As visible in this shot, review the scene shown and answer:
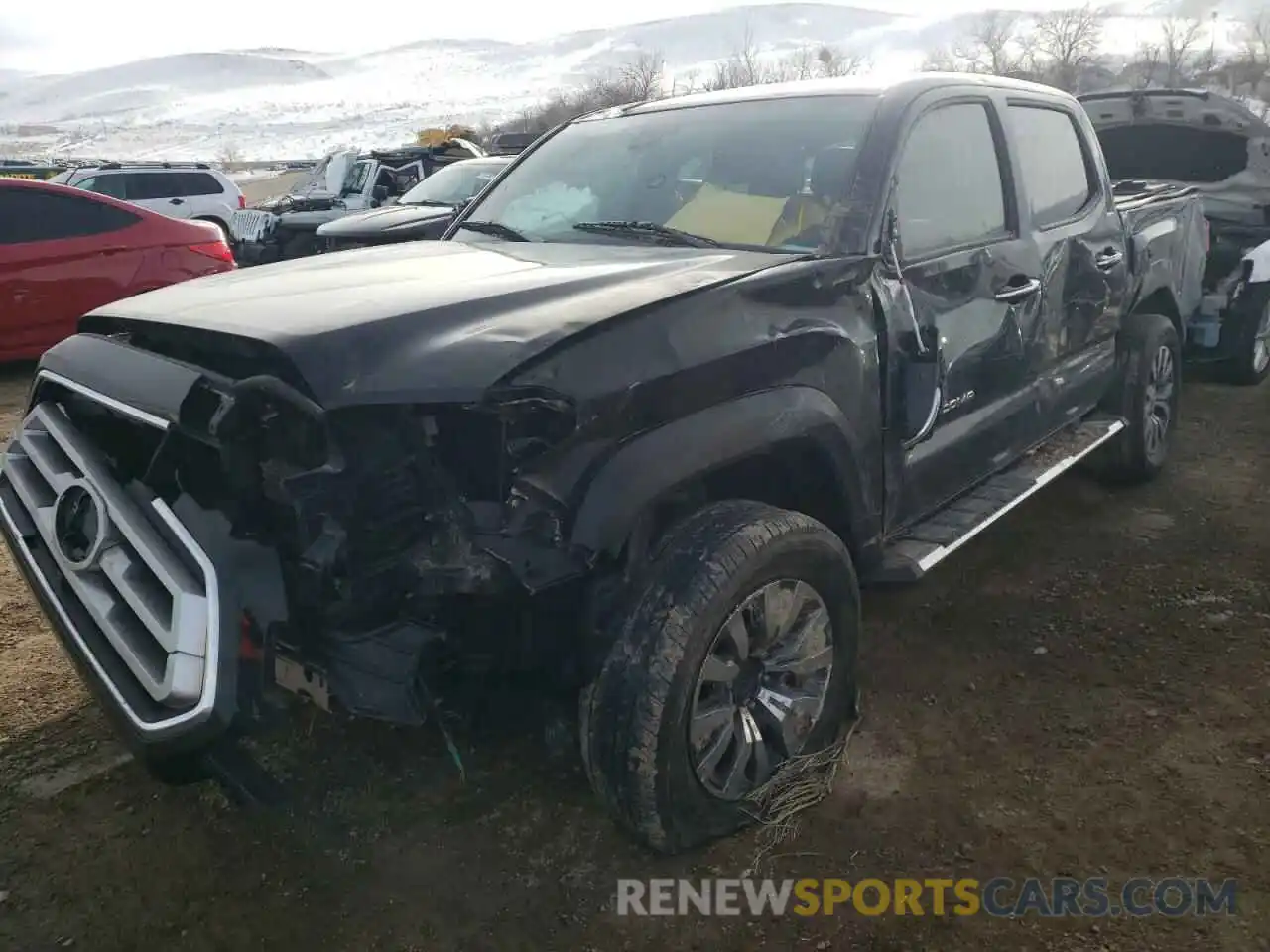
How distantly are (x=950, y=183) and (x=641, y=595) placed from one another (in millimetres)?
1830

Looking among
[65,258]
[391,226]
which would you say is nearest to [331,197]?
[65,258]

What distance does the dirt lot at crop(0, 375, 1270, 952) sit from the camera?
2246 mm

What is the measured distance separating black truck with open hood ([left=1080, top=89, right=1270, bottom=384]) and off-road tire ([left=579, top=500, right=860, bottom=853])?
522cm

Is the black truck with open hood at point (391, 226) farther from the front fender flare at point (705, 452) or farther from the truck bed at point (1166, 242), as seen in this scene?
the front fender flare at point (705, 452)

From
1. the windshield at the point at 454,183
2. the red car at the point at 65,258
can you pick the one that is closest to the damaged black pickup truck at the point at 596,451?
the red car at the point at 65,258

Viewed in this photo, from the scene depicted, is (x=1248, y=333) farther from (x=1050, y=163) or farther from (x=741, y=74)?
(x=741, y=74)

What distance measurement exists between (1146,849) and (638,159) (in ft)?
8.17

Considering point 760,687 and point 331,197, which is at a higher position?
point 331,197

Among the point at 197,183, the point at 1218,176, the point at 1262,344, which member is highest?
the point at 197,183

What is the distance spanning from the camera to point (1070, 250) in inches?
147

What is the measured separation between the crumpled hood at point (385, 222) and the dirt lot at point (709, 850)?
4.17 metres

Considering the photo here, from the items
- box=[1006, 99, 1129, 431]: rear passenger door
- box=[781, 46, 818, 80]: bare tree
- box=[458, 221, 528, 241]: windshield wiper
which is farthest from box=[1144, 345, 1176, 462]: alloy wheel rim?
box=[781, 46, 818, 80]: bare tree

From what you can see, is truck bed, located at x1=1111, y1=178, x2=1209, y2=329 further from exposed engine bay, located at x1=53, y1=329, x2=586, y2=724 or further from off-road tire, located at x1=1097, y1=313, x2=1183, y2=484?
exposed engine bay, located at x1=53, y1=329, x2=586, y2=724

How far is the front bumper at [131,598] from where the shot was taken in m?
1.92
